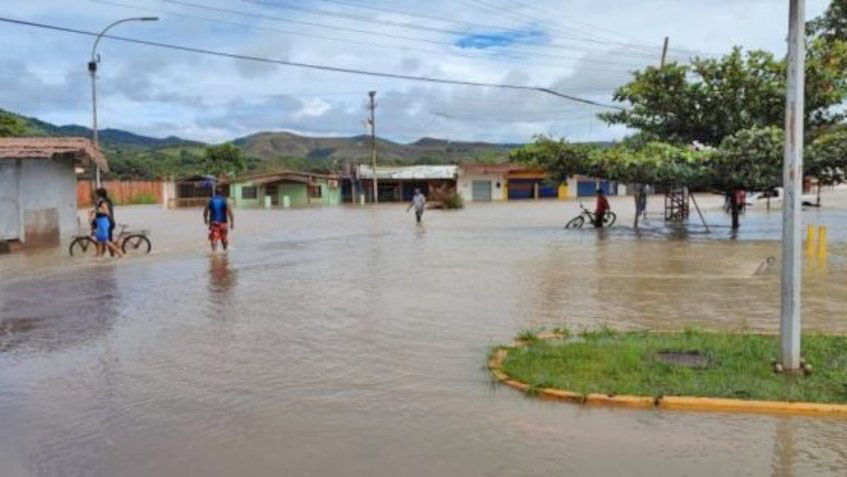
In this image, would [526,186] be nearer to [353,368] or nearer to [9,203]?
[9,203]

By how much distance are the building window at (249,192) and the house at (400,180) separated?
10.2 meters

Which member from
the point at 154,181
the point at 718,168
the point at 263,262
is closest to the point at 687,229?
the point at 718,168

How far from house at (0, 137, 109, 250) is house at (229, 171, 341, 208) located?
155ft

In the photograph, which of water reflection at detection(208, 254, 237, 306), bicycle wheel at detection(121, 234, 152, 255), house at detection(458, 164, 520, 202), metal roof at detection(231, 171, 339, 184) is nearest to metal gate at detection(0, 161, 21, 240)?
bicycle wheel at detection(121, 234, 152, 255)

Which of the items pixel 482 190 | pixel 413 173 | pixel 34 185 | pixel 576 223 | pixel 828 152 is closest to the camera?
pixel 828 152

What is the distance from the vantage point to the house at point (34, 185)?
80.0ft

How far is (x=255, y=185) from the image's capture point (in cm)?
7731

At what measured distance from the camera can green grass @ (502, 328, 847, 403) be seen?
7031 mm

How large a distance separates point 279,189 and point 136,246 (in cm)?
5497

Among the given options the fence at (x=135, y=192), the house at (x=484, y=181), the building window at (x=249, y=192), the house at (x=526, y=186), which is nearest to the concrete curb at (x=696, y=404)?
the building window at (x=249, y=192)

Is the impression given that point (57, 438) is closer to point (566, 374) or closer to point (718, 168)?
point (566, 374)

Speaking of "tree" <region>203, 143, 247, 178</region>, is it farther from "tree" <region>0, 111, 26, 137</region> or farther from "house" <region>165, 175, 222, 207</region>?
"tree" <region>0, 111, 26, 137</region>

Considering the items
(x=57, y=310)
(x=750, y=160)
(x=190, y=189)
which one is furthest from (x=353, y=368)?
(x=190, y=189)

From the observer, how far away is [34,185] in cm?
2655
